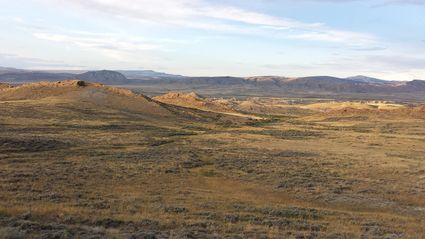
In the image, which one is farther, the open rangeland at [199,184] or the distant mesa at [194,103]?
the distant mesa at [194,103]

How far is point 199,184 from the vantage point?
84.8ft

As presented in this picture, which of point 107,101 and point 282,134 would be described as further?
point 107,101

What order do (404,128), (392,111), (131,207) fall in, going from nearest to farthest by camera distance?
(131,207)
(404,128)
(392,111)

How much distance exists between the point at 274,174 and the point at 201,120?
55588 mm

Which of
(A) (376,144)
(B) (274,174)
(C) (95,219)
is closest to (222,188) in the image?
(B) (274,174)

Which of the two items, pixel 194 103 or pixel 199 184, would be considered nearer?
pixel 199 184

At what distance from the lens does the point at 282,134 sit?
209 feet

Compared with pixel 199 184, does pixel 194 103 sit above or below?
above

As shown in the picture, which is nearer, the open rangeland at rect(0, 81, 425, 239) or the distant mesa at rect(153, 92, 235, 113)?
the open rangeland at rect(0, 81, 425, 239)

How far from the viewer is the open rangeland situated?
47.1ft

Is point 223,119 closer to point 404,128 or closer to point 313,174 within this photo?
point 404,128

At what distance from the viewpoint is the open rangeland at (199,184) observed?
14.4 m

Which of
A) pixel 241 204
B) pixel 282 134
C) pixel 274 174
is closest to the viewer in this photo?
pixel 241 204

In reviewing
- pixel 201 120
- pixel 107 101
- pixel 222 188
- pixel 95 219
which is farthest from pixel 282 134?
pixel 95 219
